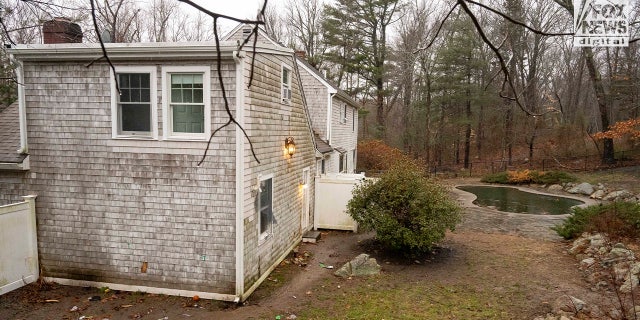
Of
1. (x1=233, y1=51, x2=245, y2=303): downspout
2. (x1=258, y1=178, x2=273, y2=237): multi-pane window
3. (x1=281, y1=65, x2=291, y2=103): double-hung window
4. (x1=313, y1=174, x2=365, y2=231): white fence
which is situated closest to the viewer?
(x1=233, y1=51, x2=245, y2=303): downspout

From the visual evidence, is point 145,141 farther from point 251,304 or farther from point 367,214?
point 367,214

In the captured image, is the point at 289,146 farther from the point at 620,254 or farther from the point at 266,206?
the point at 620,254

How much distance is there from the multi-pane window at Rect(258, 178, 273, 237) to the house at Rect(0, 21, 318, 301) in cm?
35

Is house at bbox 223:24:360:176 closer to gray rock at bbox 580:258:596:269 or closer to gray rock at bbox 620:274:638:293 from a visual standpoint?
gray rock at bbox 580:258:596:269

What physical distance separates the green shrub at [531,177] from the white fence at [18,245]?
2320 centimetres

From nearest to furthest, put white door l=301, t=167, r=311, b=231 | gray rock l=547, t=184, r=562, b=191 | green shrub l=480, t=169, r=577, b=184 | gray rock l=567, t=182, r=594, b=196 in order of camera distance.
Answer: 1. white door l=301, t=167, r=311, b=231
2. gray rock l=567, t=182, r=594, b=196
3. gray rock l=547, t=184, r=562, b=191
4. green shrub l=480, t=169, r=577, b=184

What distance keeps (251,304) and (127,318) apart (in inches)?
82.5

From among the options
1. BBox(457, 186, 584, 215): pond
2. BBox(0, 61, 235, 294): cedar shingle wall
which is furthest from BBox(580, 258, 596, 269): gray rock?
BBox(0, 61, 235, 294): cedar shingle wall

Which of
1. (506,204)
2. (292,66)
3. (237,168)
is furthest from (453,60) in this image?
(237,168)

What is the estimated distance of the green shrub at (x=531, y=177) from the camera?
21719 mm

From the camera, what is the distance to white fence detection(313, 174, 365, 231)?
12328 mm

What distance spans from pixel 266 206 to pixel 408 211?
355 cm

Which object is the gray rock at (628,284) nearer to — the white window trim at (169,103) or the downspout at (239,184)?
the downspout at (239,184)

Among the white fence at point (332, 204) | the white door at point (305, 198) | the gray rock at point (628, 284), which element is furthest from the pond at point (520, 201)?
the white door at point (305, 198)
